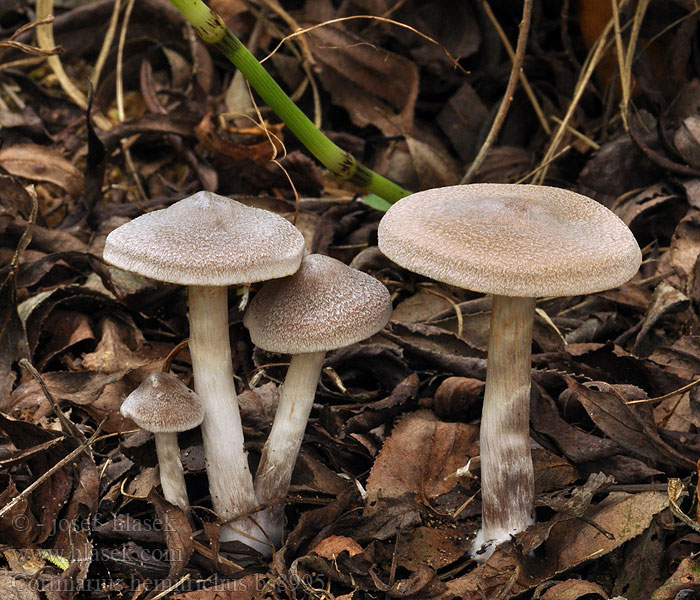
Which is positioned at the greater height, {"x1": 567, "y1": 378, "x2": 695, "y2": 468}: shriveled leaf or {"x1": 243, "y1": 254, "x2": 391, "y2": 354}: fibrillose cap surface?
{"x1": 243, "y1": 254, "x2": 391, "y2": 354}: fibrillose cap surface

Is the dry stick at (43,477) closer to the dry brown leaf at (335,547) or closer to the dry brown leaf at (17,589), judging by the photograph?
the dry brown leaf at (17,589)

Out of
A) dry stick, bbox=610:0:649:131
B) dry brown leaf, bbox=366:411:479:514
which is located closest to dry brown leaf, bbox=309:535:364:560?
dry brown leaf, bbox=366:411:479:514

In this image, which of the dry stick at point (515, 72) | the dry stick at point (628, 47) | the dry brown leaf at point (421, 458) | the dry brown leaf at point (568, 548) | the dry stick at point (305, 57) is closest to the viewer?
the dry brown leaf at point (568, 548)

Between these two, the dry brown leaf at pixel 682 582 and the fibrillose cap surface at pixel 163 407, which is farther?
the fibrillose cap surface at pixel 163 407

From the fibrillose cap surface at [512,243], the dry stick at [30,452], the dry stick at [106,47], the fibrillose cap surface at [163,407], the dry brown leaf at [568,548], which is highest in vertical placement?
the dry stick at [106,47]

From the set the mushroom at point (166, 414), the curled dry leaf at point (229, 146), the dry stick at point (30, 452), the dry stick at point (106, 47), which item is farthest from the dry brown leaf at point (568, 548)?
the dry stick at point (106, 47)

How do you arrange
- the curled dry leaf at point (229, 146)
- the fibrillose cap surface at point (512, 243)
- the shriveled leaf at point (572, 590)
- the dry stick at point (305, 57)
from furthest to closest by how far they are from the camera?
the dry stick at point (305, 57) → the curled dry leaf at point (229, 146) → the shriveled leaf at point (572, 590) → the fibrillose cap surface at point (512, 243)

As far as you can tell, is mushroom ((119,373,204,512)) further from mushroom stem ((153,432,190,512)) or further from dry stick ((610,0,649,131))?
dry stick ((610,0,649,131))
